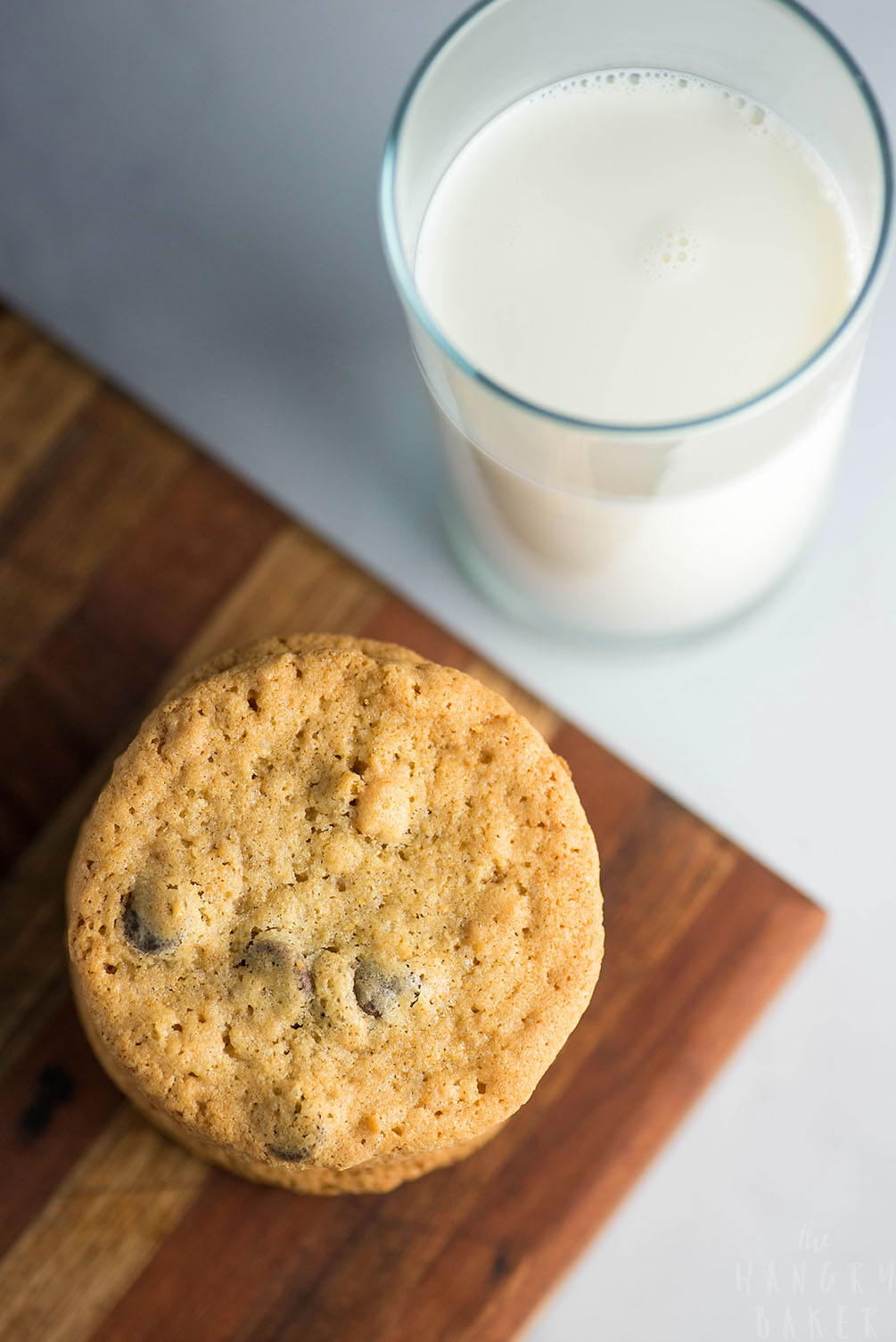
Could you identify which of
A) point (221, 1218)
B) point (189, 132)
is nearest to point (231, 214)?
point (189, 132)

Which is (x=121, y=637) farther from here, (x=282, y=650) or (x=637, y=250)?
(x=637, y=250)

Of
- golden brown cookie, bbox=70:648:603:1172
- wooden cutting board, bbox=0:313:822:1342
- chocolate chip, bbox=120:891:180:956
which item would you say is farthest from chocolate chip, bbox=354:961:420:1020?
wooden cutting board, bbox=0:313:822:1342

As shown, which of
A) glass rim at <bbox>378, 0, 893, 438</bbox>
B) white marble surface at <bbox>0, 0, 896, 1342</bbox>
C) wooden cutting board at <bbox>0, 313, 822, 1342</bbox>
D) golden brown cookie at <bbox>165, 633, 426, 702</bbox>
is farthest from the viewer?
white marble surface at <bbox>0, 0, 896, 1342</bbox>

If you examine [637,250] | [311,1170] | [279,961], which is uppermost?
[637,250]

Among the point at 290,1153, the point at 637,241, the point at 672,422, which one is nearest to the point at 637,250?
the point at 637,241

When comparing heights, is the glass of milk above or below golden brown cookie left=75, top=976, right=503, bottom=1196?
above

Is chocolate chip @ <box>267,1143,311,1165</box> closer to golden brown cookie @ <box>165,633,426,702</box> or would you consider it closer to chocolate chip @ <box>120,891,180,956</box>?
chocolate chip @ <box>120,891,180,956</box>

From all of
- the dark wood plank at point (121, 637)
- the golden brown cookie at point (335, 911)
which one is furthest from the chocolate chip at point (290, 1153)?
the dark wood plank at point (121, 637)

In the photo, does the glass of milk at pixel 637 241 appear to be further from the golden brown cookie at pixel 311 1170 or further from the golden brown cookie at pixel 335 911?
the golden brown cookie at pixel 311 1170
